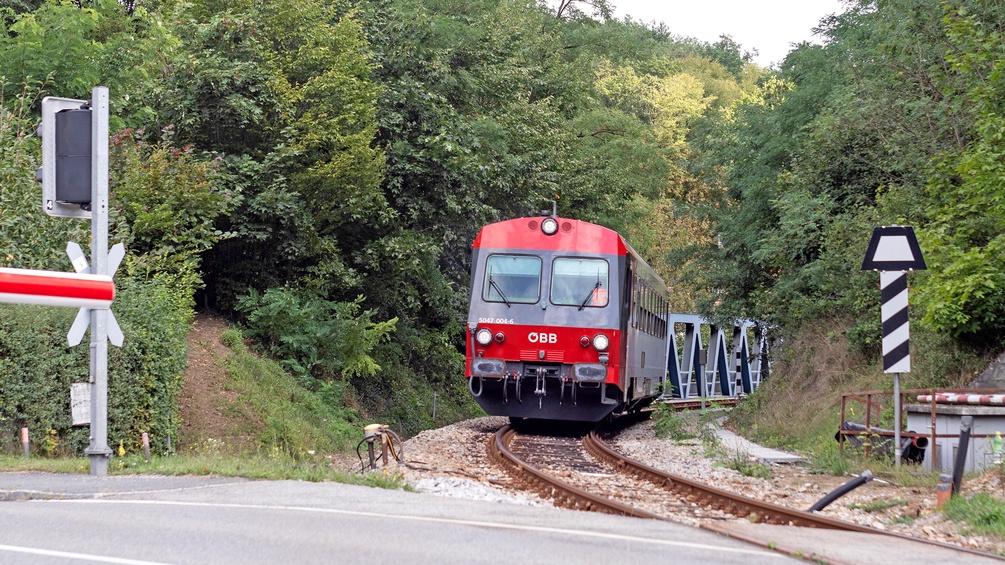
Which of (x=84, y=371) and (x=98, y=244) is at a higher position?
(x=98, y=244)

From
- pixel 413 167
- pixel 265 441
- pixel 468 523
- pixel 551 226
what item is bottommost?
pixel 265 441

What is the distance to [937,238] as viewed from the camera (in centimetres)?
1599

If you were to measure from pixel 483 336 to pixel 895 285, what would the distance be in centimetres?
845

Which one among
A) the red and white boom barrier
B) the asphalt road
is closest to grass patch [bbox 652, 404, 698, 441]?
the asphalt road

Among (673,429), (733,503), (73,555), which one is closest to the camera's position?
(73,555)

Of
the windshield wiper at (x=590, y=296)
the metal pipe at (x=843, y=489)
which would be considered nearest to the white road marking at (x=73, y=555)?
the metal pipe at (x=843, y=489)

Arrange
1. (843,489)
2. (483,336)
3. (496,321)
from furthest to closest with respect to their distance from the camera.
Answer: (496,321), (483,336), (843,489)

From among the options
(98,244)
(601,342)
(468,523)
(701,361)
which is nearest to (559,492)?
(468,523)

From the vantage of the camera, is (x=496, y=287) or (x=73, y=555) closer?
(x=73, y=555)

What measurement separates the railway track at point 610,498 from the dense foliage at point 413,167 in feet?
18.0

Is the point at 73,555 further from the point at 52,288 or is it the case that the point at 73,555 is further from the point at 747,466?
the point at 747,466

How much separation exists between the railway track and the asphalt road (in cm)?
129

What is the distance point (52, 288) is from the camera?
765 cm

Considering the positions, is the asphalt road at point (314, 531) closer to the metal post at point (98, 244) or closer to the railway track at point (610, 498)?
the railway track at point (610, 498)
